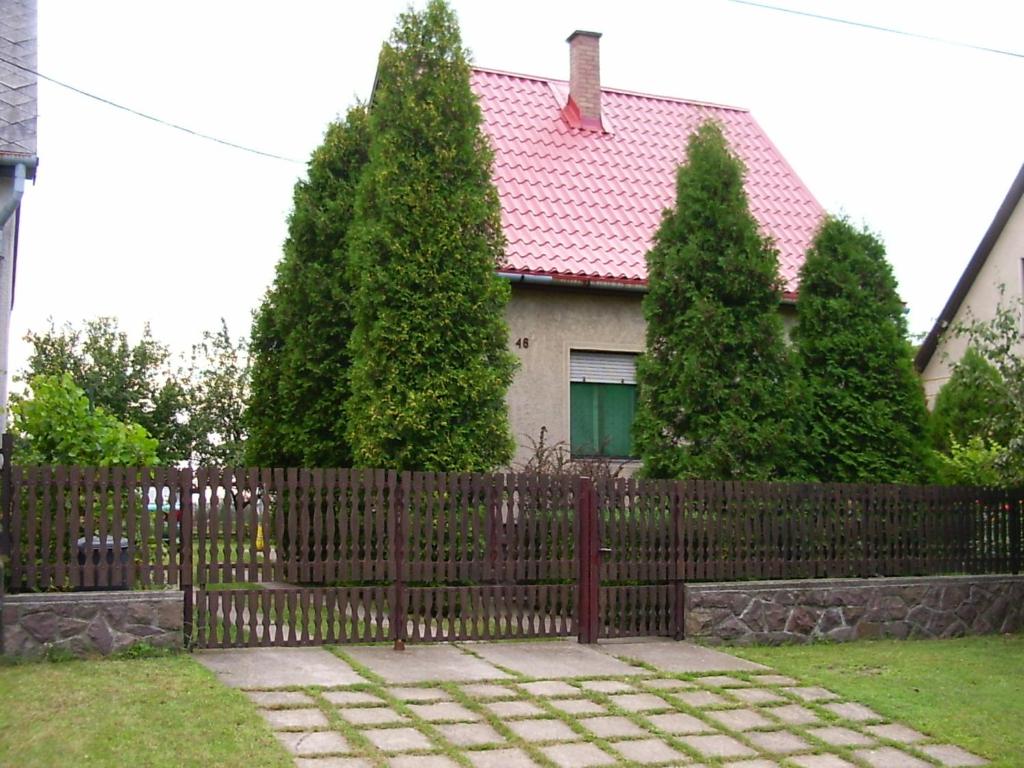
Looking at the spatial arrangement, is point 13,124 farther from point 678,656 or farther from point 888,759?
point 888,759

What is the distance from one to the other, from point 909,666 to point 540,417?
7.01 meters

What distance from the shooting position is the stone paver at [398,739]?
21.9 feet

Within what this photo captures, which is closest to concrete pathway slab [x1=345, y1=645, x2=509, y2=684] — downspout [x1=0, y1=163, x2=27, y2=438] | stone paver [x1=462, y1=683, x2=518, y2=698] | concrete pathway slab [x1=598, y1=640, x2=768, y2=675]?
stone paver [x1=462, y1=683, x2=518, y2=698]

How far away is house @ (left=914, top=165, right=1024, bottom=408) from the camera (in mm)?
21516

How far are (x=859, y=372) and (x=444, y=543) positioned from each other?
5395 millimetres

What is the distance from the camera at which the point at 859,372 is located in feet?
41.3

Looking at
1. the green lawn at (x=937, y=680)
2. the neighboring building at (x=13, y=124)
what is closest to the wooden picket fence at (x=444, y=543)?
the green lawn at (x=937, y=680)

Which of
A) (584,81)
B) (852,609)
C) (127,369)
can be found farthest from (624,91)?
(127,369)

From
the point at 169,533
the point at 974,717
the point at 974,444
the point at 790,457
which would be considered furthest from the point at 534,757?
the point at 974,444

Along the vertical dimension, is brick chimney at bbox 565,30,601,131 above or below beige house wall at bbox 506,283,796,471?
above

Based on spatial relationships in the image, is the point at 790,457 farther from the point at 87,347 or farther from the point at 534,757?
the point at 87,347

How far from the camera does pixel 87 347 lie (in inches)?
1736

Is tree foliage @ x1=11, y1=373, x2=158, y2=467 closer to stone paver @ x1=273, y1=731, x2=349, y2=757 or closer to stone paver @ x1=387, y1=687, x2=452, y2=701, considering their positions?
stone paver @ x1=387, y1=687, x2=452, y2=701

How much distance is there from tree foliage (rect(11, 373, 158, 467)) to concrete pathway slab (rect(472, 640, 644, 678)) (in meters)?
3.68
